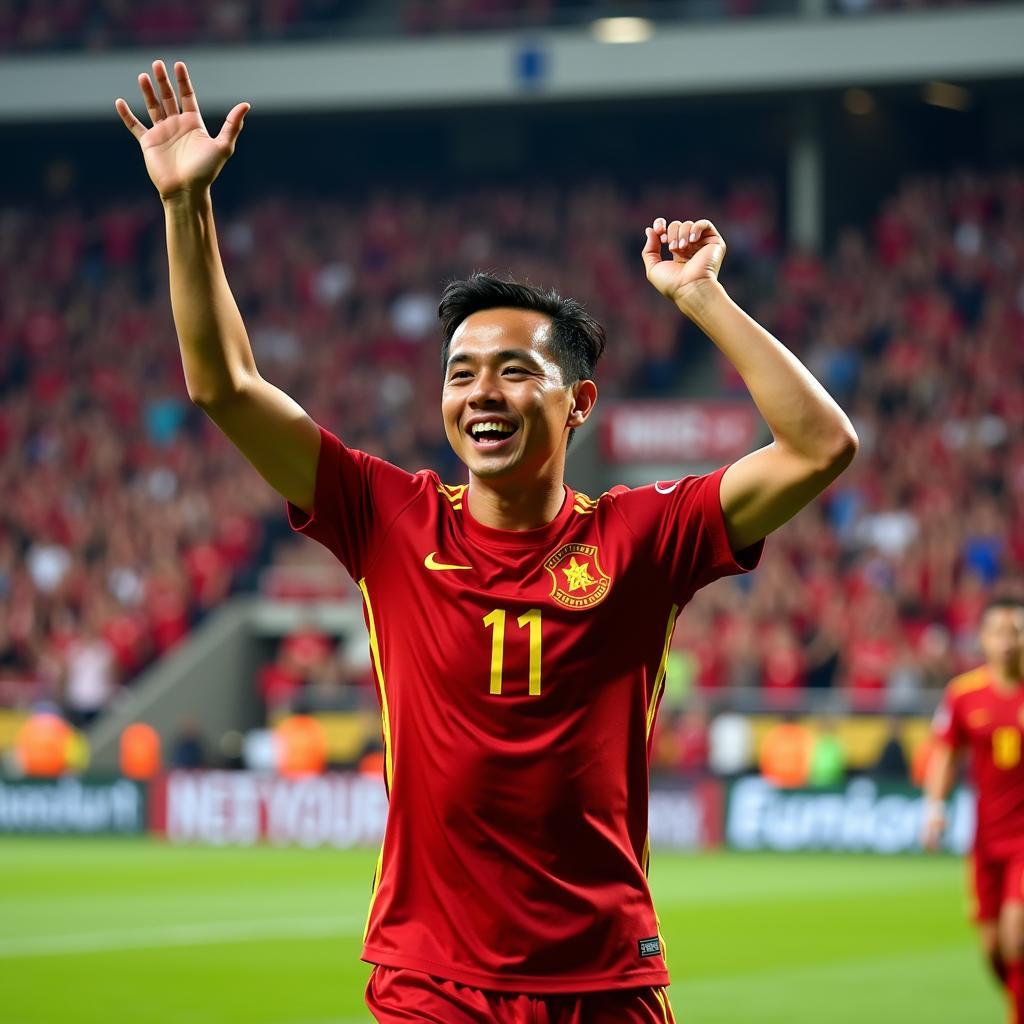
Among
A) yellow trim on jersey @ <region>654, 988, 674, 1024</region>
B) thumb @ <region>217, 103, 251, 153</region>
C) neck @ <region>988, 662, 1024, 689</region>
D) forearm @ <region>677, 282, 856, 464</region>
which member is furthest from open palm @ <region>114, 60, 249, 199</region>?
neck @ <region>988, 662, 1024, 689</region>

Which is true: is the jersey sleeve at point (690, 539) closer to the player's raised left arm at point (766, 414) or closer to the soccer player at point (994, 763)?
the player's raised left arm at point (766, 414)

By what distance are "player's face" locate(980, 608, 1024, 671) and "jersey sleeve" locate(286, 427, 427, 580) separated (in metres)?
6.70

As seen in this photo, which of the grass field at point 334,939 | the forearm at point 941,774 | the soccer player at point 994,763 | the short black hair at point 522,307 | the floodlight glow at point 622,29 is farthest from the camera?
the floodlight glow at point 622,29

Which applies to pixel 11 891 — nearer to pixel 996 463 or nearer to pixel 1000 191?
pixel 996 463

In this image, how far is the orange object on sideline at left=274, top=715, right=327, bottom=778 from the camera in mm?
24359

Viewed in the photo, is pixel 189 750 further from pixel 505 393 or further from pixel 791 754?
pixel 505 393

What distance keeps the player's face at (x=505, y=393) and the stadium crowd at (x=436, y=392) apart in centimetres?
1880

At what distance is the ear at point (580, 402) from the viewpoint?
451 cm

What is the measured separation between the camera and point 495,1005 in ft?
13.4

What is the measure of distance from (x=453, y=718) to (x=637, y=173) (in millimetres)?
A: 31986

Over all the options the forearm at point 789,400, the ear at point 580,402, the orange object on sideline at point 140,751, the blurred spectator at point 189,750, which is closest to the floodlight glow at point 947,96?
the blurred spectator at point 189,750

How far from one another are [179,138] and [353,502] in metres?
0.84

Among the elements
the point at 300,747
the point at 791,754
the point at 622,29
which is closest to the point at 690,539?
the point at 791,754

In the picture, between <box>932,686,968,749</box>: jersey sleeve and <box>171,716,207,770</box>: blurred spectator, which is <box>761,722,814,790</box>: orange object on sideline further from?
<box>932,686,968,749</box>: jersey sleeve
